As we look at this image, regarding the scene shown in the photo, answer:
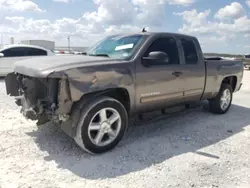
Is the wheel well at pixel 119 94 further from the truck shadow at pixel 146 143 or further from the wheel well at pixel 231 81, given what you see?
the wheel well at pixel 231 81

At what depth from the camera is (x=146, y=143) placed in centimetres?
451

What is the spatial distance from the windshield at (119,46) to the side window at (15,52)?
6.98m

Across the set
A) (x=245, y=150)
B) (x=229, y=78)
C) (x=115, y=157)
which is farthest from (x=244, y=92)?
(x=115, y=157)

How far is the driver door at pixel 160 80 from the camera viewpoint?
4.46 meters

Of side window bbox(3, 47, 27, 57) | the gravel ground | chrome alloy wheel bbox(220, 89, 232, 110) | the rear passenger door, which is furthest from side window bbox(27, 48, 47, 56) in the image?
chrome alloy wheel bbox(220, 89, 232, 110)

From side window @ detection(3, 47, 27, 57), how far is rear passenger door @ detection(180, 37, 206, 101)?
8.03m

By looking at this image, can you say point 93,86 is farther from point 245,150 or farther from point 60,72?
point 245,150

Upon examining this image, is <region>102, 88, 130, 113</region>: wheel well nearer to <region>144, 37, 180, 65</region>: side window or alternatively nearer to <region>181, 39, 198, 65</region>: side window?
<region>144, 37, 180, 65</region>: side window

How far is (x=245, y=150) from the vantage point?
4.43 m

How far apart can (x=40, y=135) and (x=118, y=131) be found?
4.72 ft

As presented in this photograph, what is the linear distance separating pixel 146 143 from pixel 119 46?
1754 millimetres

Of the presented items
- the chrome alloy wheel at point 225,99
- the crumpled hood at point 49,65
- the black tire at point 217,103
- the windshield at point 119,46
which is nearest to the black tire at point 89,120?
the crumpled hood at point 49,65

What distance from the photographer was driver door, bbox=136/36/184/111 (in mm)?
4457

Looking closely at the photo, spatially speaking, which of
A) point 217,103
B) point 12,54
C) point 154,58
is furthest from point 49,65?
point 12,54
